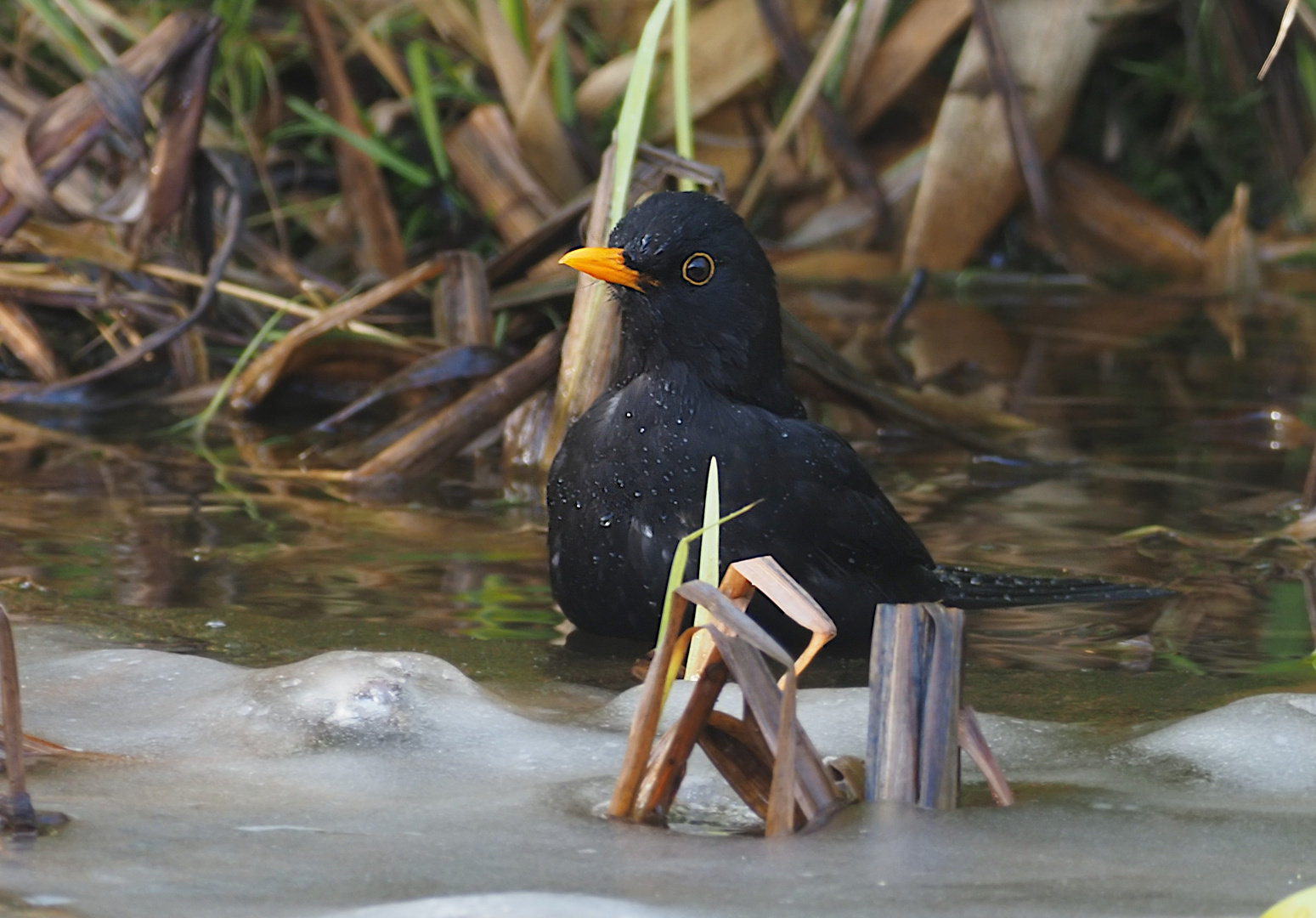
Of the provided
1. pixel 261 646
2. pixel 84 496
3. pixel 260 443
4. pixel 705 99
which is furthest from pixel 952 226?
pixel 261 646

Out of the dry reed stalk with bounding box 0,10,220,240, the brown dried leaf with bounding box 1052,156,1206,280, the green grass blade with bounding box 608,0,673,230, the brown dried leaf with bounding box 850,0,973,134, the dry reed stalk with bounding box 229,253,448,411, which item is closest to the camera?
the green grass blade with bounding box 608,0,673,230

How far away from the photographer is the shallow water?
1.58 metres

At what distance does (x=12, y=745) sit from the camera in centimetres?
161

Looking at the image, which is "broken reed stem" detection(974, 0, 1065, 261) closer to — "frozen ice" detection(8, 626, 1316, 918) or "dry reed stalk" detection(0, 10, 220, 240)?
"dry reed stalk" detection(0, 10, 220, 240)

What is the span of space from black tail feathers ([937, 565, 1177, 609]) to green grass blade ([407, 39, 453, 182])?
123 inches

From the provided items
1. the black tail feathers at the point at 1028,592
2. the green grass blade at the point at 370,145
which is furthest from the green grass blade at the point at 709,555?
the green grass blade at the point at 370,145

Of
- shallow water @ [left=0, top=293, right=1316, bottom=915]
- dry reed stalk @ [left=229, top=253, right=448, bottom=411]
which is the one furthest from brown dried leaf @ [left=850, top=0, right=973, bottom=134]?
shallow water @ [left=0, top=293, right=1316, bottom=915]

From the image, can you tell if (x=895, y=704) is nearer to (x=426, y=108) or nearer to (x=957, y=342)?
(x=957, y=342)

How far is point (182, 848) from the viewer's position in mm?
1632

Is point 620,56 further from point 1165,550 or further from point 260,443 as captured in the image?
point 1165,550

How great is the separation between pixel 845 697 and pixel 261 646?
94 cm

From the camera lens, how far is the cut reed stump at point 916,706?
1753 mm

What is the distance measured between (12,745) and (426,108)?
167 inches

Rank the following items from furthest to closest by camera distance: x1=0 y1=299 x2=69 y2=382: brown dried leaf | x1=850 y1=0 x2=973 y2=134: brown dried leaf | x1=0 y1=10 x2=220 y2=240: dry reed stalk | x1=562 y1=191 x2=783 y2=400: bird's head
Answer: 1. x1=850 y1=0 x2=973 y2=134: brown dried leaf
2. x1=0 y1=299 x2=69 y2=382: brown dried leaf
3. x1=0 y1=10 x2=220 y2=240: dry reed stalk
4. x1=562 y1=191 x2=783 y2=400: bird's head
